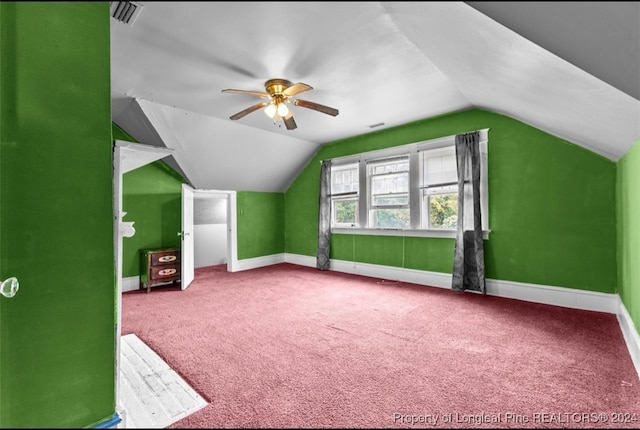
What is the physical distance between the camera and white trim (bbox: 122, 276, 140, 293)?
4031 mm

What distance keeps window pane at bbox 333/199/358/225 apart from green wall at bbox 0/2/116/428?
14.2 feet

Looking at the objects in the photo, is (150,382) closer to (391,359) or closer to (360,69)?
(391,359)

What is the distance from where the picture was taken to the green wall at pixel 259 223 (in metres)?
5.59

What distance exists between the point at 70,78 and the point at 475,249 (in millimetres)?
3974

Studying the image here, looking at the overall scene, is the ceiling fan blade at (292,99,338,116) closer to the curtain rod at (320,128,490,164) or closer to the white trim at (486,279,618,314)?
the curtain rod at (320,128,490,164)

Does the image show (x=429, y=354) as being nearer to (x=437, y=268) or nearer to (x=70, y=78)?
(x=437, y=268)

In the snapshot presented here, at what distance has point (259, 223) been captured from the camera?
19.3 ft

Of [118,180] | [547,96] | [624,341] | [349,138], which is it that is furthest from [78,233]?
[349,138]

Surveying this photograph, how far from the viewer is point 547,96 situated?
201 centimetres

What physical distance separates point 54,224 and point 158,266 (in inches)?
133

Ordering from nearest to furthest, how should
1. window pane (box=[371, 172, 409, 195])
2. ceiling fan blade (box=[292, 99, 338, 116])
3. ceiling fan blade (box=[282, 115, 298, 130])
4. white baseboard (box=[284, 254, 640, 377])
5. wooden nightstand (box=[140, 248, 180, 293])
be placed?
white baseboard (box=[284, 254, 640, 377]) → ceiling fan blade (box=[292, 99, 338, 116]) → ceiling fan blade (box=[282, 115, 298, 130]) → wooden nightstand (box=[140, 248, 180, 293]) → window pane (box=[371, 172, 409, 195])

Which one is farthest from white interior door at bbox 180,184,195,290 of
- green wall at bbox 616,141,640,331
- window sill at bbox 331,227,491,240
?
green wall at bbox 616,141,640,331

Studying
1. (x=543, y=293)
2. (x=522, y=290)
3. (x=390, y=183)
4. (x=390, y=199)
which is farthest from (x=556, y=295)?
(x=390, y=183)

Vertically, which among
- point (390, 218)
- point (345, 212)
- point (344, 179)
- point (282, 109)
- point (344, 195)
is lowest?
point (390, 218)
